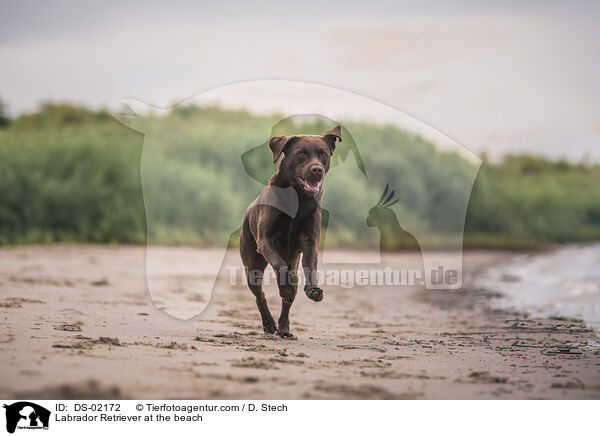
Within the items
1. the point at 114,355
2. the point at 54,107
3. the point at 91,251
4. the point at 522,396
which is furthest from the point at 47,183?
the point at 522,396

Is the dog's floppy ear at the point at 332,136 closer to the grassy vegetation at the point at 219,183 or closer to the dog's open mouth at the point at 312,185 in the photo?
the dog's open mouth at the point at 312,185

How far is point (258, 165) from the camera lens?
5.68 m

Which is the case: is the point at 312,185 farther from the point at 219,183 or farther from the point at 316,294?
the point at 219,183

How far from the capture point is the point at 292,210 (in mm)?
4699

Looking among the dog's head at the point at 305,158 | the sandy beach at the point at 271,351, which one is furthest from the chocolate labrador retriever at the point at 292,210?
the sandy beach at the point at 271,351

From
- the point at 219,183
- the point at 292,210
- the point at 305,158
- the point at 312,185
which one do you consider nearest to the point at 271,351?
the point at 292,210

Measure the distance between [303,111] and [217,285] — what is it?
4.67 meters

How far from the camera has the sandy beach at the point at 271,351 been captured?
3494 mm

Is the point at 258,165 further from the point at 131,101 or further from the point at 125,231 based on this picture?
the point at 125,231

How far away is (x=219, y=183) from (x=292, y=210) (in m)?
3.01
